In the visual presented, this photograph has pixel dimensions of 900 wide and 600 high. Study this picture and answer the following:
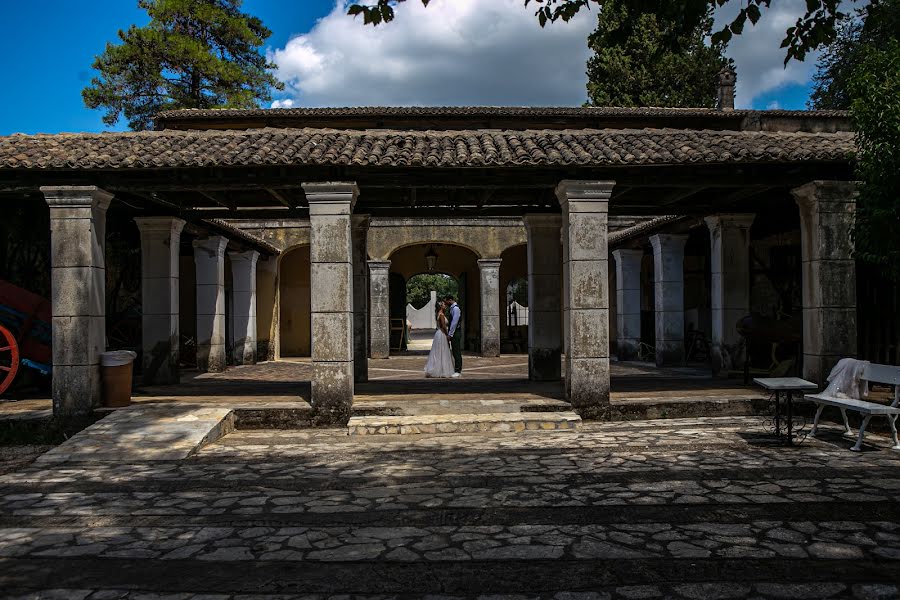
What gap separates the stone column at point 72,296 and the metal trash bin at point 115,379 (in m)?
0.21

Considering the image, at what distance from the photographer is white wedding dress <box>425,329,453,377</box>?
1293 cm

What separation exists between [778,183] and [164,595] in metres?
8.85

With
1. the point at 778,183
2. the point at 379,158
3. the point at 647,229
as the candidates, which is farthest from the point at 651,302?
the point at 379,158

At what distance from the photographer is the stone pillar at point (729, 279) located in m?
12.3

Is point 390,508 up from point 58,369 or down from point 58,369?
down

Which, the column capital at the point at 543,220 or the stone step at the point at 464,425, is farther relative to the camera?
the column capital at the point at 543,220

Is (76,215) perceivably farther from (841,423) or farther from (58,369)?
(841,423)

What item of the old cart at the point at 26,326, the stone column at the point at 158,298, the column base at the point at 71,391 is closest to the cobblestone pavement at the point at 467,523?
the column base at the point at 71,391

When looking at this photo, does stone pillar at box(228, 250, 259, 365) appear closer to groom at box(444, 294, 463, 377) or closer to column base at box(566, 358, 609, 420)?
groom at box(444, 294, 463, 377)

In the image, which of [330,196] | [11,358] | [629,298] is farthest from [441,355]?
[11,358]

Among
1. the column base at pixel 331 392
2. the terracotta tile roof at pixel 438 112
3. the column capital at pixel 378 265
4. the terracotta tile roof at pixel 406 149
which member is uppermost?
the terracotta tile roof at pixel 438 112

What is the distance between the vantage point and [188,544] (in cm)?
448

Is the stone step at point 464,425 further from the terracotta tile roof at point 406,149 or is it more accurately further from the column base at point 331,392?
the terracotta tile roof at point 406,149

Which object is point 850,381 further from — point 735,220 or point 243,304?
point 243,304
